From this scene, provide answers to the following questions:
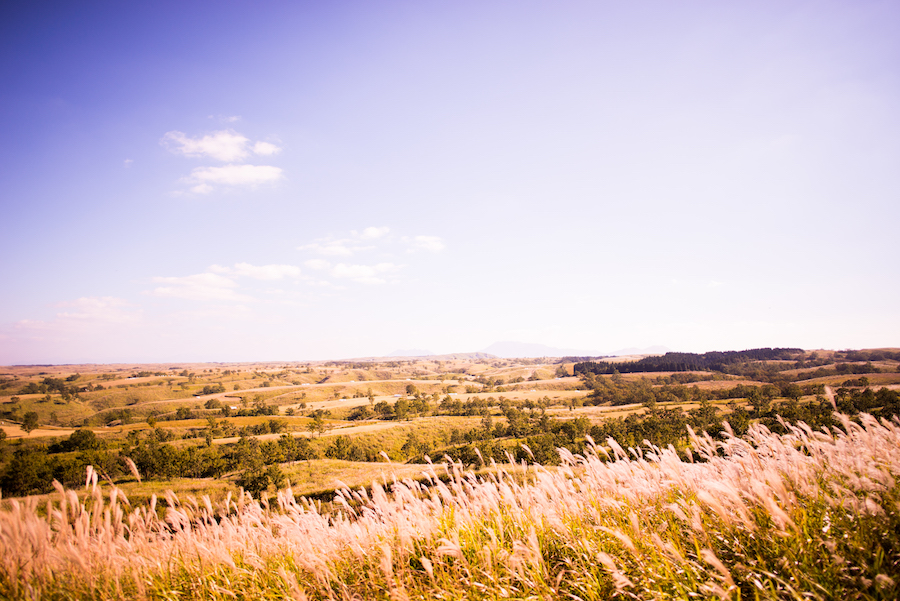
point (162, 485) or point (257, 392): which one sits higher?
point (162, 485)

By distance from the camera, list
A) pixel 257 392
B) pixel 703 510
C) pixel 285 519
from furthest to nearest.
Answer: pixel 257 392 < pixel 285 519 < pixel 703 510

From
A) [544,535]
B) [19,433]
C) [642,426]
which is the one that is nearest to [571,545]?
[544,535]

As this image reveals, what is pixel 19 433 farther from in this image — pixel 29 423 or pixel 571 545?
pixel 571 545

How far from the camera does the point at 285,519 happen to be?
253 inches

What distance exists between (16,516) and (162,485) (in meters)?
73.3

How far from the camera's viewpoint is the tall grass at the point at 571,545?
3.46 m

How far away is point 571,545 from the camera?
15.1ft

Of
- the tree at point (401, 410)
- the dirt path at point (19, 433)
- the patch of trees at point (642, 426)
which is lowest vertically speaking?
the tree at point (401, 410)

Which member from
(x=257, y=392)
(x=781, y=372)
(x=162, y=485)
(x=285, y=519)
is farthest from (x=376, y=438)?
(x=781, y=372)

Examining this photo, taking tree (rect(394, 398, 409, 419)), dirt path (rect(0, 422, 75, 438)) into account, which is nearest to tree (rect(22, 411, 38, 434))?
dirt path (rect(0, 422, 75, 438))

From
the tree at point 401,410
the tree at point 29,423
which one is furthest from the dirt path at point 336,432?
the tree at point 29,423

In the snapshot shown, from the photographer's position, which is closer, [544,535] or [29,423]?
[544,535]

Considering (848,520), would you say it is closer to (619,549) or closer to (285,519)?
(619,549)

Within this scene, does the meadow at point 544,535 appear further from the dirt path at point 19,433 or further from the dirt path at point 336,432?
the dirt path at point 19,433
